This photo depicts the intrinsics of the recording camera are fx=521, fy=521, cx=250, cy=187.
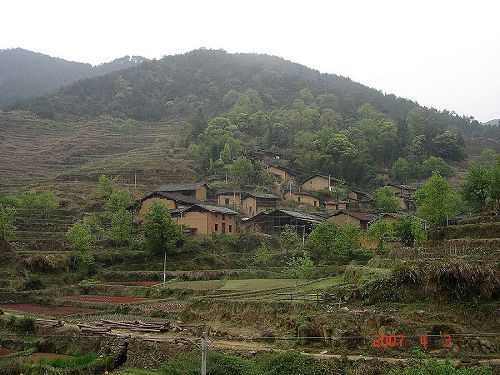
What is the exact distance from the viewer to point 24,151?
91.9 m

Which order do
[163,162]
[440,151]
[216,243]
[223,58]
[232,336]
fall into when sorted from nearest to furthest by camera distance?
Answer: 1. [232,336]
2. [216,243]
3. [163,162]
4. [440,151]
5. [223,58]

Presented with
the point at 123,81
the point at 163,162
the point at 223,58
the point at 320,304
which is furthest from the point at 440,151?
the point at 223,58

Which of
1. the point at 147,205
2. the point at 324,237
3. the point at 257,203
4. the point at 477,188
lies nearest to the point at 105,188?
the point at 147,205

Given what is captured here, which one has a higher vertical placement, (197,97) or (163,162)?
(197,97)

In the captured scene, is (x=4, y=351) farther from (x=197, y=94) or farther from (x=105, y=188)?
(x=197, y=94)

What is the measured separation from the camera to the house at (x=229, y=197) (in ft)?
204

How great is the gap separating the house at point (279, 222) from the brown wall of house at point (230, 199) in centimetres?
599

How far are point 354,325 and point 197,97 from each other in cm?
11733

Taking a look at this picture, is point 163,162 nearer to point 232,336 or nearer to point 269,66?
point 232,336

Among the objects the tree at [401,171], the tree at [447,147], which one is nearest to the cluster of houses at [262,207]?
the tree at [401,171]

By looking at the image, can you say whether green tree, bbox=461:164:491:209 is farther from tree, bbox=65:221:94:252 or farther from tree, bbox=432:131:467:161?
tree, bbox=432:131:467:161

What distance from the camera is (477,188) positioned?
45.3 m

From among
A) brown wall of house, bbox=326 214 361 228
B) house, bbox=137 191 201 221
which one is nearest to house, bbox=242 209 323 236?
brown wall of house, bbox=326 214 361 228

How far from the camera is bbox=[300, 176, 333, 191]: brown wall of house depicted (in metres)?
70.5
